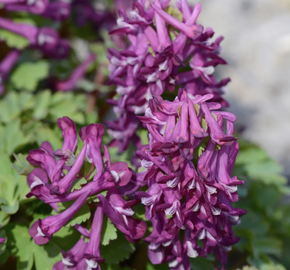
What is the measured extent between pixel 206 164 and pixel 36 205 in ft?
3.60

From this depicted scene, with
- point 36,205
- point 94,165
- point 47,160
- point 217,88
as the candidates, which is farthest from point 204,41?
point 36,205

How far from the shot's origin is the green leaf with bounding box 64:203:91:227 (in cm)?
173

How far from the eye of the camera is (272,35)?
237 inches

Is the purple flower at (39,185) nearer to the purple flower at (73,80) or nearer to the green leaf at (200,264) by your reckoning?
the green leaf at (200,264)

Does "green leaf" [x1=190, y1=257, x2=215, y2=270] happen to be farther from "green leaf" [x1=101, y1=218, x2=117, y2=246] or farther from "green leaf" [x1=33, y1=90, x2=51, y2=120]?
"green leaf" [x1=33, y1=90, x2=51, y2=120]

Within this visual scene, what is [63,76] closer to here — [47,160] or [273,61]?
[47,160]

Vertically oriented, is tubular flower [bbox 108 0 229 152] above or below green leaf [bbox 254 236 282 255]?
above

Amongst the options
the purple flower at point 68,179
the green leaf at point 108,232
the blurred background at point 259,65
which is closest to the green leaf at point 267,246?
the green leaf at point 108,232

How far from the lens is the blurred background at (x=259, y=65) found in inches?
193

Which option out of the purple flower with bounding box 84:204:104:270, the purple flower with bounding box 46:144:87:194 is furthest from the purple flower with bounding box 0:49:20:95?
the purple flower with bounding box 84:204:104:270

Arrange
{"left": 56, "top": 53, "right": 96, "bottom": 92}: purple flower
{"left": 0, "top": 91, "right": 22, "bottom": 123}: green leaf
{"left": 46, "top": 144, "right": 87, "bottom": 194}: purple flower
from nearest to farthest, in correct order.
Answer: {"left": 46, "top": 144, "right": 87, "bottom": 194}: purple flower < {"left": 0, "top": 91, "right": 22, "bottom": 123}: green leaf < {"left": 56, "top": 53, "right": 96, "bottom": 92}: purple flower

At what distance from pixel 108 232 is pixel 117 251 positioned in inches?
9.7

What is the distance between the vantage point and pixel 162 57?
1816 mm

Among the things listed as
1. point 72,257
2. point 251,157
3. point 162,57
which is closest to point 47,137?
point 72,257
